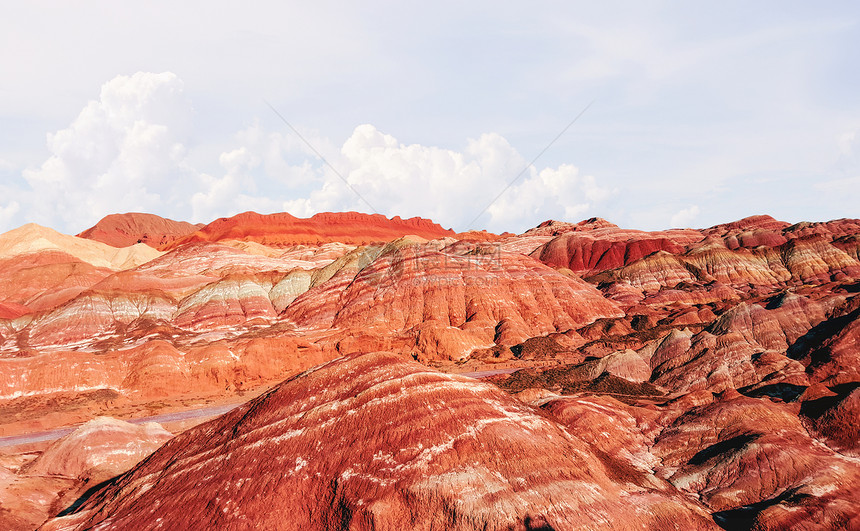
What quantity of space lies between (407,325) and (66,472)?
46232mm

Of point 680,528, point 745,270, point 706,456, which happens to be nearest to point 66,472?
point 680,528

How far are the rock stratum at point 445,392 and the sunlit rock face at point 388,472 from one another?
0.29ft

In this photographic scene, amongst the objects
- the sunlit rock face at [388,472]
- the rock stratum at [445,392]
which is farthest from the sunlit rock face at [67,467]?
the sunlit rock face at [388,472]

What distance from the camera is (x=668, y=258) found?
114 meters

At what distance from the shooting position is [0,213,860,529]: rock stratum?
19312 millimetres

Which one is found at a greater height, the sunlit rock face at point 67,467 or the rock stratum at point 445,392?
the rock stratum at point 445,392

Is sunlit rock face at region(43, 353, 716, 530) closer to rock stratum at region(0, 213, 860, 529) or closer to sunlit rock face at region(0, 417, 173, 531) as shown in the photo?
rock stratum at region(0, 213, 860, 529)

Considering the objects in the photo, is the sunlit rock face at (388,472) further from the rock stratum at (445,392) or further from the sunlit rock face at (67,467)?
the sunlit rock face at (67,467)

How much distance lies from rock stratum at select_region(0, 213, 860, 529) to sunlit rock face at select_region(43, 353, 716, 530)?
0.29 feet

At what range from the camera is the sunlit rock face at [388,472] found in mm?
18031

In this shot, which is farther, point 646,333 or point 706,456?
point 646,333

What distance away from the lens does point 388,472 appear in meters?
19.2

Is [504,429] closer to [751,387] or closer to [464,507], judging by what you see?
[464,507]

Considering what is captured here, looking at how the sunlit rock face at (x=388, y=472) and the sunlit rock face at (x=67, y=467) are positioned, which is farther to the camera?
the sunlit rock face at (x=67, y=467)
